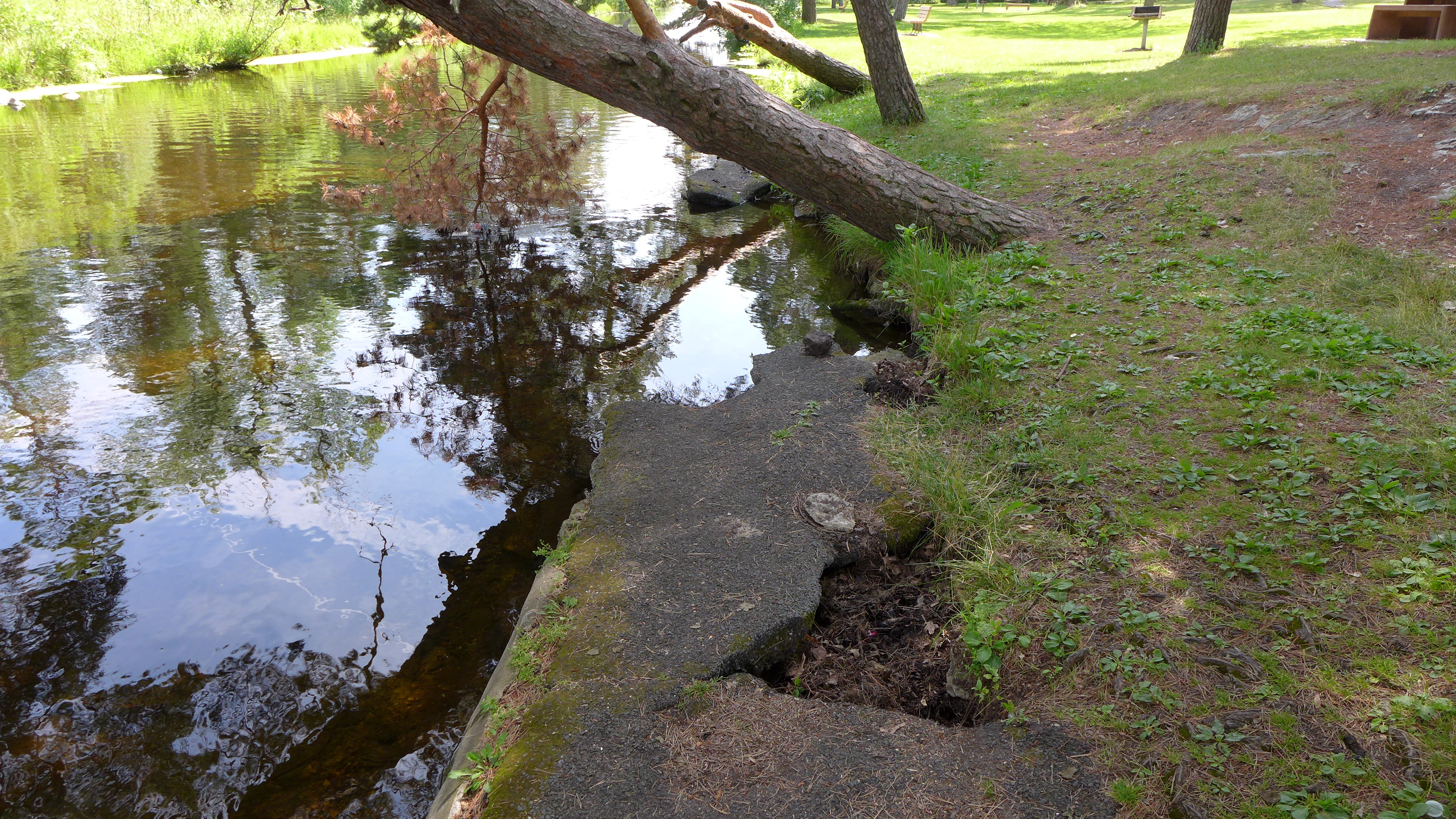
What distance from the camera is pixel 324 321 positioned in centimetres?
686

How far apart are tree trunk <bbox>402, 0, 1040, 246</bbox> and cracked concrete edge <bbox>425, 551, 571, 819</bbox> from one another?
3.61m

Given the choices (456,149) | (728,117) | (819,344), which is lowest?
(819,344)

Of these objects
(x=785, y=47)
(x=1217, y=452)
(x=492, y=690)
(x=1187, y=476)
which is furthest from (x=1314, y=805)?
(x=785, y=47)

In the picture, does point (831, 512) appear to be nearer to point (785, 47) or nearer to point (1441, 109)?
point (1441, 109)

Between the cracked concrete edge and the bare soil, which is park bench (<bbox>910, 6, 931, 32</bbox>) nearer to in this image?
the bare soil

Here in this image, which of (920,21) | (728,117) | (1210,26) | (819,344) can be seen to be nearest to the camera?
(819,344)

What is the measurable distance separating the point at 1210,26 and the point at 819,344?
1021cm

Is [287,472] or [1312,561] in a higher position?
[1312,561]

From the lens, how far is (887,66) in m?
10.1

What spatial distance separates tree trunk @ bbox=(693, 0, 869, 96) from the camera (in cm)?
1015

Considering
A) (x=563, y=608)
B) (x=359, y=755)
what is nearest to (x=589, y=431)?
(x=563, y=608)

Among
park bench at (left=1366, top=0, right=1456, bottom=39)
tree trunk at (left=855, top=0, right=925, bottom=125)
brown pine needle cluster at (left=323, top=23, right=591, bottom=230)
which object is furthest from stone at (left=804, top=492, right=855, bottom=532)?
park bench at (left=1366, top=0, right=1456, bottom=39)

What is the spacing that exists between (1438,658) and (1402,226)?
398 centimetres

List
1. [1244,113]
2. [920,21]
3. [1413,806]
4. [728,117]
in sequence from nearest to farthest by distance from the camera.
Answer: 1. [1413,806]
2. [728,117]
3. [1244,113]
4. [920,21]
